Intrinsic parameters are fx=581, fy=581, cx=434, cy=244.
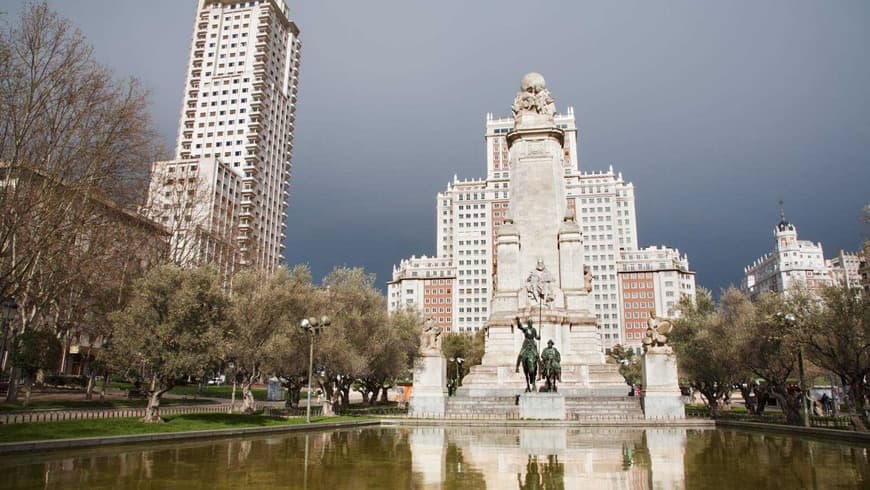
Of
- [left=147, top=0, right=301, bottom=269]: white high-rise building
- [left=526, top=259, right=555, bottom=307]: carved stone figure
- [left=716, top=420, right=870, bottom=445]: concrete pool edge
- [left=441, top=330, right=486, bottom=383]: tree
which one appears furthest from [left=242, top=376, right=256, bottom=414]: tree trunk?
[left=147, top=0, right=301, bottom=269]: white high-rise building

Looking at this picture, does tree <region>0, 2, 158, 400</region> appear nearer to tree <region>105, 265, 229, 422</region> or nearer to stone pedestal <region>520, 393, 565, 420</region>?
tree <region>105, 265, 229, 422</region>

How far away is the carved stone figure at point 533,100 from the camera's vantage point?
43.4 meters

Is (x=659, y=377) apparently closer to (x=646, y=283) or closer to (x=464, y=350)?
(x=464, y=350)

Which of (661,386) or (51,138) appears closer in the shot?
(51,138)

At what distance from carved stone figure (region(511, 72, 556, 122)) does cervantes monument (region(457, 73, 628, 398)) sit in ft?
0.24

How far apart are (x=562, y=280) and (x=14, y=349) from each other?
31.0 m

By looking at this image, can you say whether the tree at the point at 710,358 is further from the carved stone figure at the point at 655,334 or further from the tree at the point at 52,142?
the tree at the point at 52,142

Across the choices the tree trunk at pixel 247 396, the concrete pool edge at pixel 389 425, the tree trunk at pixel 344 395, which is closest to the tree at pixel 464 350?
the tree trunk at pixel 344 395

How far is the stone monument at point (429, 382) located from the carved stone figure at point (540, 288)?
7.76 m

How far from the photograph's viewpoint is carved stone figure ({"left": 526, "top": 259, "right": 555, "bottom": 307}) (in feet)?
119

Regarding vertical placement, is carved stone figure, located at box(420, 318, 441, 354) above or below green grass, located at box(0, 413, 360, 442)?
above

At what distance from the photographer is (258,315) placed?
1180 inches

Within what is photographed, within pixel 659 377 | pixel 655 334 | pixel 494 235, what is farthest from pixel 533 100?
pixel 494 235

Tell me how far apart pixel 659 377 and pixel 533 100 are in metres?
22.6
